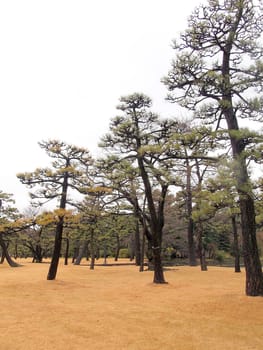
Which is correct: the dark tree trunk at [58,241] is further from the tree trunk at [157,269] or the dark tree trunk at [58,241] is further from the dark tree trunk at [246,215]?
the dark tree trunk at [246,215]

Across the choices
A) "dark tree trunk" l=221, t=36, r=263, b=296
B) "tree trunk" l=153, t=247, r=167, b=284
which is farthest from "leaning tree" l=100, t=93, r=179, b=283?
"dark tree trunk" l=221, t=36, r=263, b=296

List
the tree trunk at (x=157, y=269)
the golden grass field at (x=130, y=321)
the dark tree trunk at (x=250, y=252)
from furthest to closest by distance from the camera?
1. the tree trunk at (x=157, y=269)
2. the dark tree trunk at (x=250, y=252)
3. the golden grass field at (x=130, y=321)

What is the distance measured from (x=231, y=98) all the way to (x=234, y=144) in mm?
1374

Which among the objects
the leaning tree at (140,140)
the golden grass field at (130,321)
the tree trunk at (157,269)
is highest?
the leaning tree at (140,140)

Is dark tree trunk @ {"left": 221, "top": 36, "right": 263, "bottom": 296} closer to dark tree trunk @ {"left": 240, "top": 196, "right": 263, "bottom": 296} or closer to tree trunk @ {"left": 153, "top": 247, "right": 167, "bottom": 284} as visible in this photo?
dark tree trunk @ {"left": 240, "top": 196, "right": 263, "bottom": 296}

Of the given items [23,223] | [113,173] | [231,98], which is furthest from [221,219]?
[231,98]

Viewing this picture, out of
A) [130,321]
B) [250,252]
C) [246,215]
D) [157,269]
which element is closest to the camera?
[130,321]

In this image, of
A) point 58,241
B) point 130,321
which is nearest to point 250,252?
point 130,321

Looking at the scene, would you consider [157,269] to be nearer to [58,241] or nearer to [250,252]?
[58,241]

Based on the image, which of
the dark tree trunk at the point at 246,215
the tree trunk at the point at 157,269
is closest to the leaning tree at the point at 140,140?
the tree trunk at the point at 157,269

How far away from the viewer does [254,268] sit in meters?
→ 8.44

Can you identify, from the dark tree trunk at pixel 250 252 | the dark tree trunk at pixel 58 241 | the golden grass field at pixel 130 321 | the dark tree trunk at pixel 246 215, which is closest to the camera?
the golden grass field at pixel 130 321

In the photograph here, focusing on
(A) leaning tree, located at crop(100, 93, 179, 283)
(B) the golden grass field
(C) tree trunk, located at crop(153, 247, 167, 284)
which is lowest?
(B) the golden grass field

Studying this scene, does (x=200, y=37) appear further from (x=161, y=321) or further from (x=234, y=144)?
(x=161, y=321)
